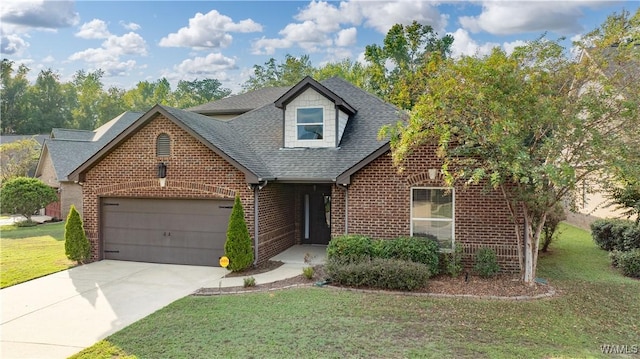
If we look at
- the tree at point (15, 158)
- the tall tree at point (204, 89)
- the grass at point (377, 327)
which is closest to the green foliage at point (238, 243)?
the grass at point (377, 327)

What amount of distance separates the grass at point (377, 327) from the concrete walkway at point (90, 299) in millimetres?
584

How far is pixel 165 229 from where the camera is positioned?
1242 centimetres

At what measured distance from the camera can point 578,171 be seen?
333 inches

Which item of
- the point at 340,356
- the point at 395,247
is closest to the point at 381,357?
the point at 340,356

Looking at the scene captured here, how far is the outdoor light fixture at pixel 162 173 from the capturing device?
39.6ft

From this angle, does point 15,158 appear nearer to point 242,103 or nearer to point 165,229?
point 242,103

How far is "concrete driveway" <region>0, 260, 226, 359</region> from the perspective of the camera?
21.4 feet

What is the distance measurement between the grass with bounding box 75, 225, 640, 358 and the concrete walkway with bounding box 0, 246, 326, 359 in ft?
1.91

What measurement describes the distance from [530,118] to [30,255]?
15378mm

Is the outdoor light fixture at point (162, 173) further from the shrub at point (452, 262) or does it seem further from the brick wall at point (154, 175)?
the shrub at point (452, 262)

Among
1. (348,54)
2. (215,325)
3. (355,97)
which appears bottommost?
(215,325)

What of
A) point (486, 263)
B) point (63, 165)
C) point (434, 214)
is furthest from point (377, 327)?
point (63, 165)

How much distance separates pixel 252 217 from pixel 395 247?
13.7 feet

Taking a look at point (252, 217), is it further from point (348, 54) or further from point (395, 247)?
point (348, 54)
